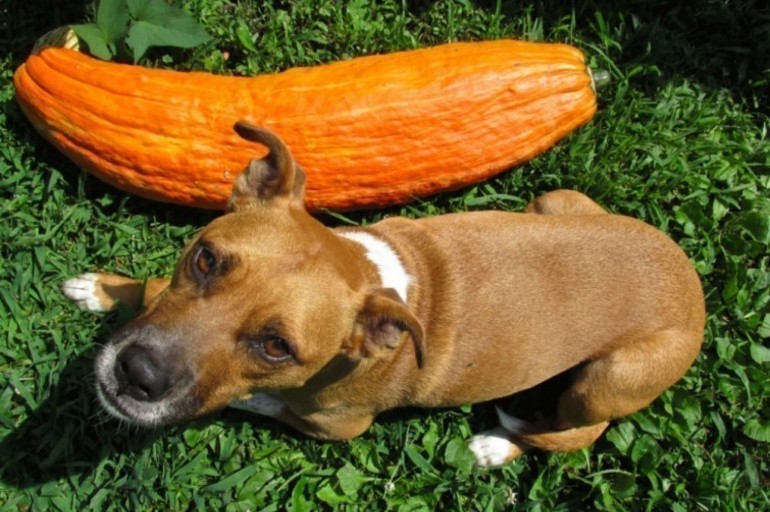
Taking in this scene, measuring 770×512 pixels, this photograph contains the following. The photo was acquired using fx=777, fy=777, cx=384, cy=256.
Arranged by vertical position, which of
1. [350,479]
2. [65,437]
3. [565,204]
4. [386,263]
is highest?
[386,263]

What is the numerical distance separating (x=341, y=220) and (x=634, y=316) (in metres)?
2.32

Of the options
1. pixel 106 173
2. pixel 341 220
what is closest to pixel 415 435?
pixel 341 220

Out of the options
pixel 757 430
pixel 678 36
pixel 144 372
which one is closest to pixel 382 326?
pixel 144 372

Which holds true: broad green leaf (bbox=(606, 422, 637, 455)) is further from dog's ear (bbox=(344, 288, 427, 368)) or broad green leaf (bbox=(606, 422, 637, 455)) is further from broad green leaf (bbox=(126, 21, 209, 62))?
broad green leaf (bbox=(126, 21, 209, 62))

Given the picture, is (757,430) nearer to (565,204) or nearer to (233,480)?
(565,204)

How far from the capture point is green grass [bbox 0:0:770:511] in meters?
5.60

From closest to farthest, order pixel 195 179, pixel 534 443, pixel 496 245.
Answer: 1. pixel 496 245
2. pixel 195 179
3. pixel 534 443

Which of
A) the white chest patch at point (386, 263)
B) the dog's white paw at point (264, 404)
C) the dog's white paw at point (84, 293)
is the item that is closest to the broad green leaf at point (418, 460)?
the dog's white paw at point (264, 404)

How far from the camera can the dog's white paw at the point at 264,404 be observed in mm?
5629

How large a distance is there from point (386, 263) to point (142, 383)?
1.66 metres

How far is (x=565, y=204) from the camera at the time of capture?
5988 mm

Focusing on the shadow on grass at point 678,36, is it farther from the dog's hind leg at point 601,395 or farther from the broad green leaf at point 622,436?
the broad green leaf at point 622,436

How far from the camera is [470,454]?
5961 mm

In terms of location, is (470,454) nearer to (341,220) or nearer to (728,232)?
(341,220)
